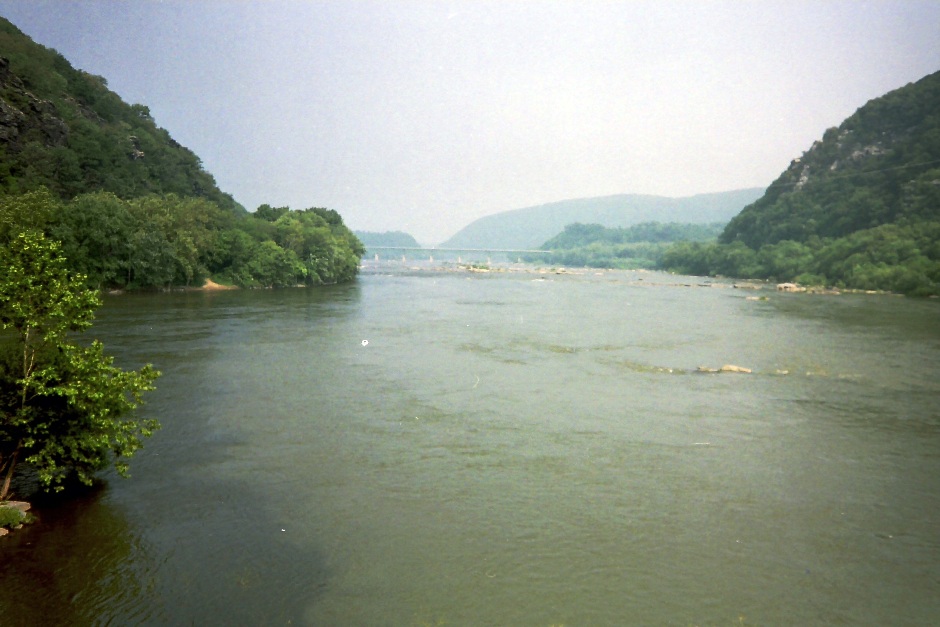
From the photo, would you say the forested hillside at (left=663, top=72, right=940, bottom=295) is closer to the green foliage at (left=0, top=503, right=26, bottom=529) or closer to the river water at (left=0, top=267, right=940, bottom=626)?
the river water at (left=0, top=267, right=940, bottom=626)

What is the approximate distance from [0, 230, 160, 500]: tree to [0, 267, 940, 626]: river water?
1671 millimetres

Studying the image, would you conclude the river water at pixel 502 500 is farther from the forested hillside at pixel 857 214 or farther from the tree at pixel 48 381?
the forested hillside at pixel 857 214

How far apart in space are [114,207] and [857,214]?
506ft

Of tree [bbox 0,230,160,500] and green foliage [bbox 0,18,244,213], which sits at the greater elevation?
green foliage [bbox 0,18,244,213]

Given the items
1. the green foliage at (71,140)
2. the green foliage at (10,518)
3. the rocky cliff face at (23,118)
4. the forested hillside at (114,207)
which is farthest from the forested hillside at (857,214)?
the rocky cliff face at (23,118)

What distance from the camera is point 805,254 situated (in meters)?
133

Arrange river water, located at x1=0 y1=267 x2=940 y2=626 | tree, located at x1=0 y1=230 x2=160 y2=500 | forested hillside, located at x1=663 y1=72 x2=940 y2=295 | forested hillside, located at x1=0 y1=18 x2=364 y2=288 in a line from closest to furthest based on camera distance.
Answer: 1. river water, located at x1=0 y1=267 x2=940 y2=626
2. tree, located at x1=0 y1=230 x2=160 y2=500
3. forested hillside, located at x1=0 y1=18 x2=364 y2=288
4. forested hillside, located at x1=663 y1=72 x2=940 y2=295

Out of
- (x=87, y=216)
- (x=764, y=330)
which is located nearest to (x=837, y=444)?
(x=764, y=330)

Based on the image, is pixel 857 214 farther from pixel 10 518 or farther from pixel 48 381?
pixel 10 518

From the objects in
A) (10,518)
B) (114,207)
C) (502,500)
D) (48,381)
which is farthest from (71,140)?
(502,500)

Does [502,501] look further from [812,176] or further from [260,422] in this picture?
[812,176]

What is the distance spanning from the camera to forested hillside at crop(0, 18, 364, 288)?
66.8m

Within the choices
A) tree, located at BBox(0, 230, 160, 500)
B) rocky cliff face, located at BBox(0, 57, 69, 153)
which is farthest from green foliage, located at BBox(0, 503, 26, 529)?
rocky cliff face, located at BBox(0, 57, 69, 153)

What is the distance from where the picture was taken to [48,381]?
1516cm
